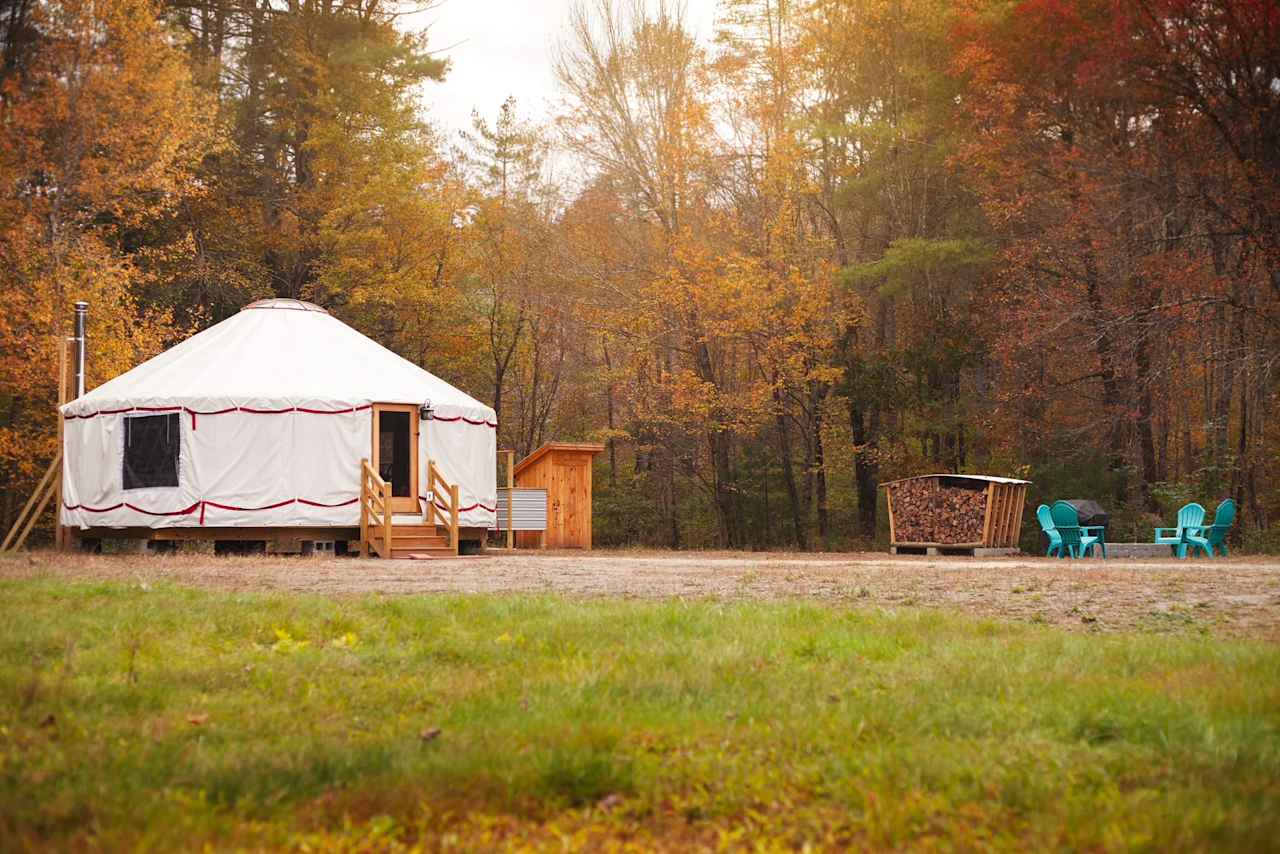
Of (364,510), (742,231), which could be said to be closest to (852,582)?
(364,510)

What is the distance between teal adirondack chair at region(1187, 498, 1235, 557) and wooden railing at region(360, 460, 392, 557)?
9.69 m

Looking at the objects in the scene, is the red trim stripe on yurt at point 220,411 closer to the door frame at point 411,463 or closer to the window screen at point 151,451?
the window screen at point 151,451

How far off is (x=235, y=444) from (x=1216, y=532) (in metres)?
12.2

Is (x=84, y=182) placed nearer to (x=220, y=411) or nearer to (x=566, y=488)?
(x=220, y=411)

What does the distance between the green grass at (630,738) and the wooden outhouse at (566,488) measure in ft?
44.9

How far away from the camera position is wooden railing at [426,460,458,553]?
14.7 m

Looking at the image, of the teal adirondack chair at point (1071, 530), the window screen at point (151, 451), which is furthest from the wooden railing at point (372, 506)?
the teal adirondack chair at point (1071, 530)

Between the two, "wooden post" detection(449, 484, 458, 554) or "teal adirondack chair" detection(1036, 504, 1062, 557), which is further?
"teal adirondack chair" detection(1036, 504, 1062, 557)

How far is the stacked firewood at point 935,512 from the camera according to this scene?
1628cm

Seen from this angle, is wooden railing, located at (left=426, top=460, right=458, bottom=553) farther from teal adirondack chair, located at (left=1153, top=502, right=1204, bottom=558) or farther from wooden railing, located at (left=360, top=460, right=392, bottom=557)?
teal adirondack chair, located at (left=1153, top=502, right=1204, bottom=558)

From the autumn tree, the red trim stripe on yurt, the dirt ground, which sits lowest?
the dirt ground

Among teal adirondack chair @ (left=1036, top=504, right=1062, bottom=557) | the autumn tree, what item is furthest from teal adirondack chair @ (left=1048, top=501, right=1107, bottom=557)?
the autumn tree

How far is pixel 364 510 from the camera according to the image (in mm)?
14469

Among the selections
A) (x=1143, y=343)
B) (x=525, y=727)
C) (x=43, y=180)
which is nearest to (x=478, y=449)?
(x=43, y=180)
